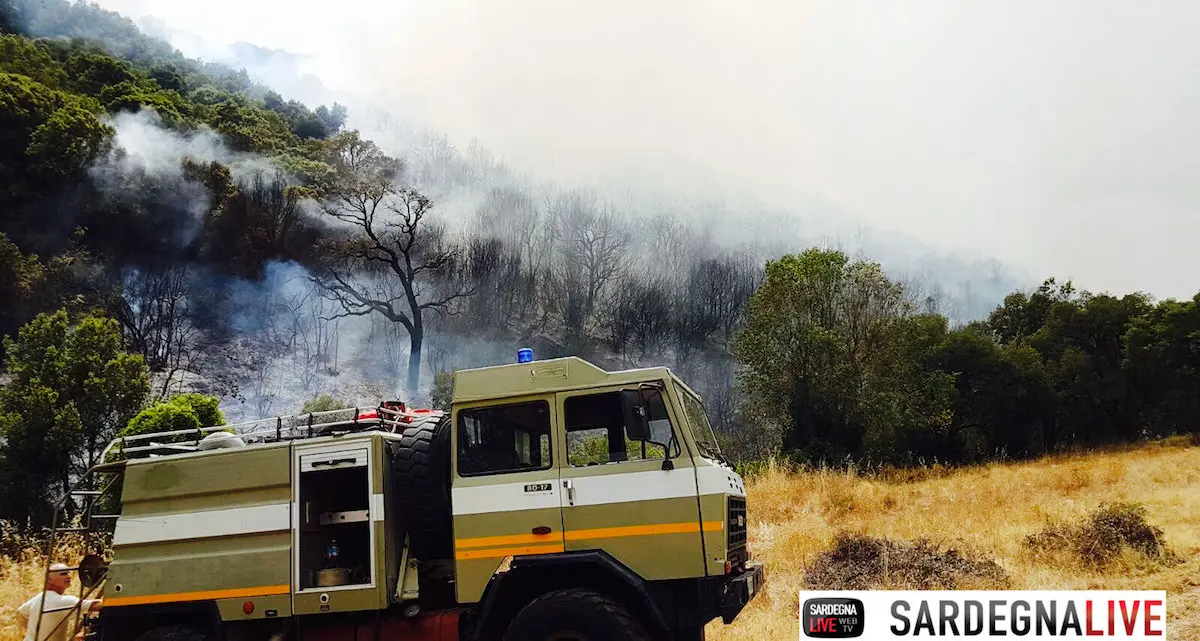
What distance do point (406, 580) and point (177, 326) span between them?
155 feet

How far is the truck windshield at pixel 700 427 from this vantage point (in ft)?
24.5

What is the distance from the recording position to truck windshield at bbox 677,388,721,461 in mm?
7469

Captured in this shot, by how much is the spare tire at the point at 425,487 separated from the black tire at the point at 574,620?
4.43ft

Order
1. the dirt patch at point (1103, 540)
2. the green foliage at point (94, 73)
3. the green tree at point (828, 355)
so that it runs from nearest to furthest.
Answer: the dirt patch at point (1103, 540), the green tree at point (828, 355), the green foliage at point (94, 73)

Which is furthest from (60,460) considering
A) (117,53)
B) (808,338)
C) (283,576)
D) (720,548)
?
(117,53)

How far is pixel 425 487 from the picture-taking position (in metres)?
7.78

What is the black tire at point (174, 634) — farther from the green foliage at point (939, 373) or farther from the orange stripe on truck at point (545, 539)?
the green foliage at point (939, 373)

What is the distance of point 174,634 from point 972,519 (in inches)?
614

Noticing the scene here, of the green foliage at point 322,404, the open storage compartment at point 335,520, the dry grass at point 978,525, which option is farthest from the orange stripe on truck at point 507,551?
the green foliage at point 322,404

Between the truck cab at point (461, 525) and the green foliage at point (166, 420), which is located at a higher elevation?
the green foliage at point (166, 420)

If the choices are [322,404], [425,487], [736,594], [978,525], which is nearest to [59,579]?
[425,487]

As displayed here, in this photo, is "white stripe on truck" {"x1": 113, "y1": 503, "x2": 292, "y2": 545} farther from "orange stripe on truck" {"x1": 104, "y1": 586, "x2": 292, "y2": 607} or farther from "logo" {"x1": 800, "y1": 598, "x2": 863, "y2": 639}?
"logo" {"x1": 800, "y1": 598, "x2": 863, "y2": 639}

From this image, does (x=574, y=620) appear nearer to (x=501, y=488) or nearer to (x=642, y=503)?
(x=642, y=503)

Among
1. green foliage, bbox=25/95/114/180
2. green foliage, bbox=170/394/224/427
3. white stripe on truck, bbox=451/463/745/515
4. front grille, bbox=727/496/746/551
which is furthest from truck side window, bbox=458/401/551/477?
green foliage, bbox=25/95/114/180
